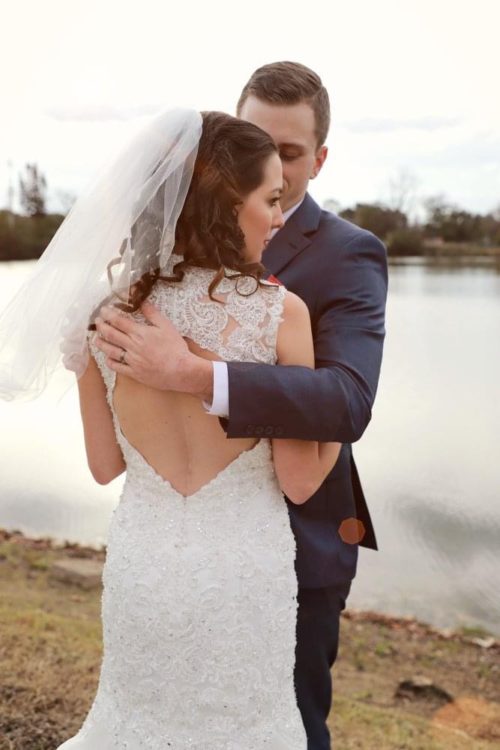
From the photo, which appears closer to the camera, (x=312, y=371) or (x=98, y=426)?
(x=312, y=371)

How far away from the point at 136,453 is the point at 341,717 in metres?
2.43

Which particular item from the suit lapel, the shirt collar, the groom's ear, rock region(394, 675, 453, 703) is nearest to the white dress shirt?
the suit lapel

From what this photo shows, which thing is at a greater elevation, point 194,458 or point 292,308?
point 292,308

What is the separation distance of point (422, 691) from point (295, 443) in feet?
11.3

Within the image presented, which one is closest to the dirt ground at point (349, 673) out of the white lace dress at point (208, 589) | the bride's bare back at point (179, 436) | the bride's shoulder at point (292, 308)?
the white lace dress at point (208, 589)

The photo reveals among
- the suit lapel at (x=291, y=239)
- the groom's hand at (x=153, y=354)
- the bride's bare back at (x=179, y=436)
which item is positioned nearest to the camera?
the groom's hand at (x=153, y=354)

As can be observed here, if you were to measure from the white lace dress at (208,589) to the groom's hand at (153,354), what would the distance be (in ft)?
0.17

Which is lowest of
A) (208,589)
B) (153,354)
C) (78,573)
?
(78,573)

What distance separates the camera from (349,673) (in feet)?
16.3

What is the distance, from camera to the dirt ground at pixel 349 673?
11.0 ft

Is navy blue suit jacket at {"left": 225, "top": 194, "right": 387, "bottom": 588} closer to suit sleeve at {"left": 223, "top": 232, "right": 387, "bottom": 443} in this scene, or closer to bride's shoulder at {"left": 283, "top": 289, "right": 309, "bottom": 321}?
suit sleeve at {"left": 223, "top": 232, "right": 387, "bottom": 443}

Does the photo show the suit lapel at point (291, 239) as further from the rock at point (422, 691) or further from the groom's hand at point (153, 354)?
the rock at point (422, 691)

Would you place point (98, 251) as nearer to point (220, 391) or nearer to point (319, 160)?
point (220, 391)

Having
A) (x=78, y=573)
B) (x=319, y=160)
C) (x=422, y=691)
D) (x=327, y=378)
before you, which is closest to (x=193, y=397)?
(x=327, y=378)
